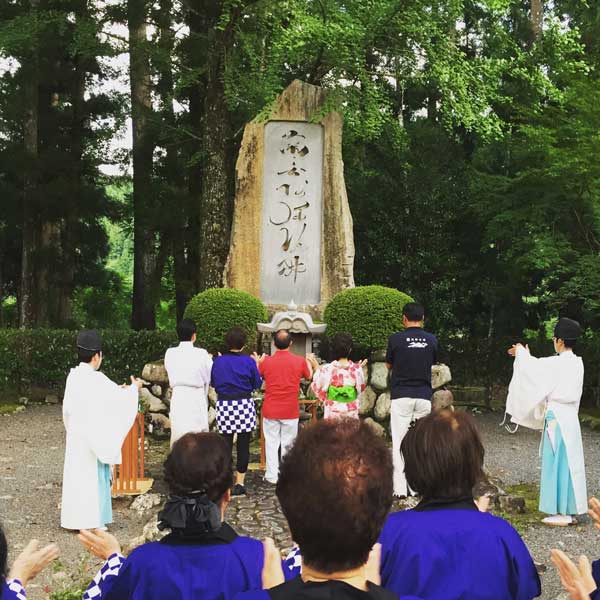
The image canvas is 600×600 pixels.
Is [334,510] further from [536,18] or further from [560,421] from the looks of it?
[536,18]

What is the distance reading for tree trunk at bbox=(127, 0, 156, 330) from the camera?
1355 centimetres

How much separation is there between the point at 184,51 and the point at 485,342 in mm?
7425

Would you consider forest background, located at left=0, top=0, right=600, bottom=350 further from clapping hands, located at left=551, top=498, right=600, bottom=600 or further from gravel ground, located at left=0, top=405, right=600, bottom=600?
clapping hands, located at left=551, top=498, right=600, bottom=600

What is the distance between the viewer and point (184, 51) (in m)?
14.2

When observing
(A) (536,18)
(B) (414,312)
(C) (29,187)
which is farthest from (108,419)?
(A) (536,18)

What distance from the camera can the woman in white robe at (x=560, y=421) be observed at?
630cm

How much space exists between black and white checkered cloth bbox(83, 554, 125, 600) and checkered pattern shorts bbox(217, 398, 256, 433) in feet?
14.6

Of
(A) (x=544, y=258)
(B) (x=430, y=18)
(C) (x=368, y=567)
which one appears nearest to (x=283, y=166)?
(B) (x=430, y=18)

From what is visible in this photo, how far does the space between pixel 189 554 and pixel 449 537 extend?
79 cm

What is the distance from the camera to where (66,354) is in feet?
45.1

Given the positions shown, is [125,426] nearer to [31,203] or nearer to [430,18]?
[430,18]

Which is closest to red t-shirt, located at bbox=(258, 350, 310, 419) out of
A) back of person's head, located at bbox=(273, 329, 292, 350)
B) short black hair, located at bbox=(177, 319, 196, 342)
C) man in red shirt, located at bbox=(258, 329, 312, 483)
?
man in red shirt, located at bbox=(258, 329, 312, 483)

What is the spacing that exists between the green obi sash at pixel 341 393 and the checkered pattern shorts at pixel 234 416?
737 millimetres

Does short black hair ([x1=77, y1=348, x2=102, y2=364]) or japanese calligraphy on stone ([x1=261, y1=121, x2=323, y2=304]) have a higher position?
japanese calligraphy on stone ([x1=261, y1=121, x2=323, y2=304])
